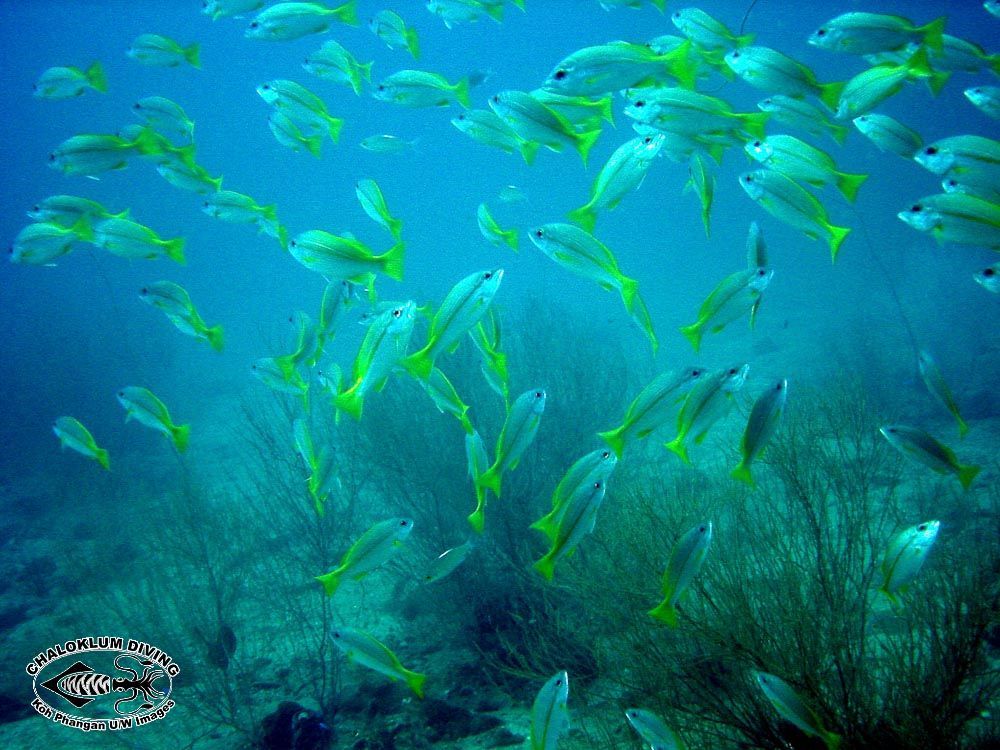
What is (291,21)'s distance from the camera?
15.1 feet

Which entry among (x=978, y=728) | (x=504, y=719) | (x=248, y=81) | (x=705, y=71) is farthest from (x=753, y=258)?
(x=248, y=81)

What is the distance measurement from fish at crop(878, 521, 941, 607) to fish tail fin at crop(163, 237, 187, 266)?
5.82 metres

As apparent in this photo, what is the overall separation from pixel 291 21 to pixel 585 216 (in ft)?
11.9

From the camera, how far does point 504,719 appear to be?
4.32m

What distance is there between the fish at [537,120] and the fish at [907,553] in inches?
113

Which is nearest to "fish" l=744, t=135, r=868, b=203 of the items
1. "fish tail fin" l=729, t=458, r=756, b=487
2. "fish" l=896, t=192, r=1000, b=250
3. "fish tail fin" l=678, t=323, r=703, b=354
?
"fish" l=896, t=192, r=1000, b=250

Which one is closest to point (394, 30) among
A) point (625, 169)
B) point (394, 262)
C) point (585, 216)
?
point (394, 262)

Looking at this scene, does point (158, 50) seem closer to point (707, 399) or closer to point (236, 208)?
point (236, 208)

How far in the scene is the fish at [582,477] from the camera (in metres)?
2.57

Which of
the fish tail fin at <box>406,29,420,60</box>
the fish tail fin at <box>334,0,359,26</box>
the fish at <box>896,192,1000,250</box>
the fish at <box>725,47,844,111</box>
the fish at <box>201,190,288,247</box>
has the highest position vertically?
the fish tail fin at <box>334,0,359,26</box>

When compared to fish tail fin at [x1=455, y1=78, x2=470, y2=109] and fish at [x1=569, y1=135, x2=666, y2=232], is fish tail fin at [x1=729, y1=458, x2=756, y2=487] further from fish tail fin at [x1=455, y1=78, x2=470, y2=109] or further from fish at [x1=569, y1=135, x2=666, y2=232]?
fish tail fin at [x1=455, y1=78, x2=470, y2=109]

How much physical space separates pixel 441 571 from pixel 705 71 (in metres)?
4.85

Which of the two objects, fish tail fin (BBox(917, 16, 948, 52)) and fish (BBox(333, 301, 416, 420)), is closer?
fish (BBox(333, 301, 416, 420))

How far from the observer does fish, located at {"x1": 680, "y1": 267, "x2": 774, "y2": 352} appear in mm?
2771
